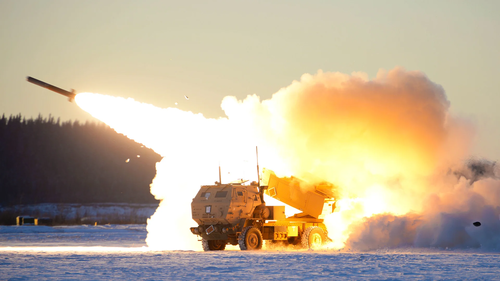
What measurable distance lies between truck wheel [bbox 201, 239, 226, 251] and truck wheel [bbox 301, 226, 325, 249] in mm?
3435

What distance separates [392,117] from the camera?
32.6 metres

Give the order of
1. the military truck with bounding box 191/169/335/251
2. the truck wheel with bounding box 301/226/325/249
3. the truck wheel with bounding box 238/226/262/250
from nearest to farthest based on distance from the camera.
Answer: the truck wheel with bounding box 238/226/262/250
the military truck with bounding box 191/169/335/251
the truck wheel with bounding box 301/226/325/249

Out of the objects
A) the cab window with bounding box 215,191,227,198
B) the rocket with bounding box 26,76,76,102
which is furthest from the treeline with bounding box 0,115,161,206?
the cab window with bounding box 215,191,227,198

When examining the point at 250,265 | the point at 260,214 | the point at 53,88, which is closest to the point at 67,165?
the point at 53,88

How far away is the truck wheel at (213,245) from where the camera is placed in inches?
1184

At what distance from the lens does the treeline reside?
111062mm

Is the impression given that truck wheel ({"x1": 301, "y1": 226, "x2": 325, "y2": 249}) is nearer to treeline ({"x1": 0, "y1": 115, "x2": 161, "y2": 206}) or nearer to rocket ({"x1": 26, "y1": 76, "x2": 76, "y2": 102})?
rocket ({"x1": 26, "y1": 76, "x2": 76, "y2": 102})

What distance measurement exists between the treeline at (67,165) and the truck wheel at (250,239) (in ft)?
277

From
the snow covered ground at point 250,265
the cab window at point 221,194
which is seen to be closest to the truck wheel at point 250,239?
the snow covered ground at point 250,265

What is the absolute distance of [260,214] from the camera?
29797 millimetres

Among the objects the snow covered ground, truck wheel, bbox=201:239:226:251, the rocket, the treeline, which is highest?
the treeline

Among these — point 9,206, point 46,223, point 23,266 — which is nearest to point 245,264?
point 23,266

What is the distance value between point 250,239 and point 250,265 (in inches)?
251

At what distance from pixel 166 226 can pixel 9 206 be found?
3059 inches
